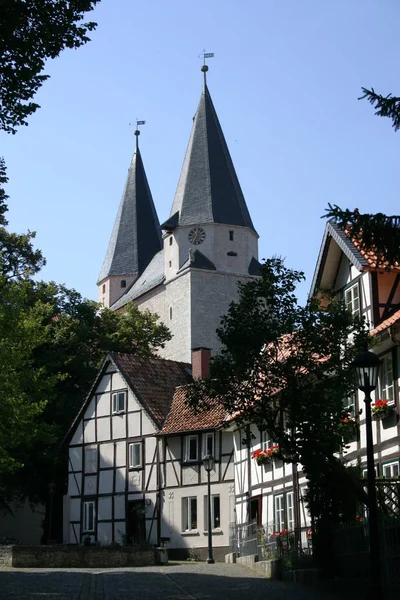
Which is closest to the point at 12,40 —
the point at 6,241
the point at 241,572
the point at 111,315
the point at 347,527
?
the point at 347,527

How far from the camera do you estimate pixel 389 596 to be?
1339cm

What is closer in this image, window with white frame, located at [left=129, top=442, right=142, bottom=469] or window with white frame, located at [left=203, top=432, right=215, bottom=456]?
window with white frame, located at [left=203, top=432, right=215, bottom=456]

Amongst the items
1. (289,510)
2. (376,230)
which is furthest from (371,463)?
(289,510)

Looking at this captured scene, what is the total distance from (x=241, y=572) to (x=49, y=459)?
19.3 meters

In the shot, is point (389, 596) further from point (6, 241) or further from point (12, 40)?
point (6, 241)

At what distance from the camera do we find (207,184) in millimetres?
90188

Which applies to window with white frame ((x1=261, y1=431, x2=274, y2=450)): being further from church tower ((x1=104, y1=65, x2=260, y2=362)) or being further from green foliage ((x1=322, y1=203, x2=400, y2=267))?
church tower ((x1=104, y1=65, x2=260, y2=362))

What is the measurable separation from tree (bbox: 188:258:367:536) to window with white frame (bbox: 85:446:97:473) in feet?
81.5

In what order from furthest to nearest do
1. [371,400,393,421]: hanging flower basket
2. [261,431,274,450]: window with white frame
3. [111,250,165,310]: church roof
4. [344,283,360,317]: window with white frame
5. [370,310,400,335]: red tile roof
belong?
[111,250,165,310]: church roof, [261,431,274,450]: window with white frame, [344,283,360,317]: window with white frame, [371,400,393,421]: hanging flower basket, [370,310,400,335]: red tile roof

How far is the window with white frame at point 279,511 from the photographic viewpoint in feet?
93.6

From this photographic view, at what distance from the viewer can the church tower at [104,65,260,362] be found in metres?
87.1

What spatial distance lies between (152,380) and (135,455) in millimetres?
A: 3175

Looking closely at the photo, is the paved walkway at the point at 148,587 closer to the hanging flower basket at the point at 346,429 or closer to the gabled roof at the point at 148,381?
the hanging flower basket at the point at 346,429

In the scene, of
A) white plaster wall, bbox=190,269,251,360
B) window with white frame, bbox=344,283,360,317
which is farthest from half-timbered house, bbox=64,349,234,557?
white plaster wall, bbox=190,269,251,360
